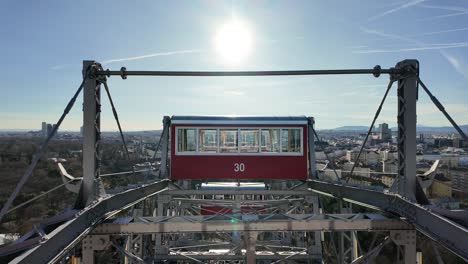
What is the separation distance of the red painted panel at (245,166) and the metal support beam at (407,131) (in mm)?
6077

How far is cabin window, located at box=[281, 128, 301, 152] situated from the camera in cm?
1245

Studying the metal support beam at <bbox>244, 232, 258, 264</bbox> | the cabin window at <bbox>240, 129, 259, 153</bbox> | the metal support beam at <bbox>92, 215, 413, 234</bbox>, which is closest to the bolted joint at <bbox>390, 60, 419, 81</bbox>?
the metal support beam at <bbox>92, 215, 413, 234</bbox>

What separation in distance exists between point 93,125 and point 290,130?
311 inches

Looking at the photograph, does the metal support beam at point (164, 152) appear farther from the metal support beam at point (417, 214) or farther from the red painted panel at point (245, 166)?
the metal support beam at point (417, 214)

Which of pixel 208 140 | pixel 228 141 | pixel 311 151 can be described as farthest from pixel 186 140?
pixel 311 151

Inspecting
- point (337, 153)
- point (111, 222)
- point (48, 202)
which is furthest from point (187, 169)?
point (337, 153)

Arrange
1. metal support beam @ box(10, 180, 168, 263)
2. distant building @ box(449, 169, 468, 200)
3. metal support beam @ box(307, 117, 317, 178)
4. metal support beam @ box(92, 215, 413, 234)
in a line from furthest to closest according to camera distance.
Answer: distant building @ box(449, 169, 468, 200)
metal support beam @ box(307, 117, 317, 178)
metal support beam @ box(92, 215, 413, 234)
metal support beam @ box(10, 180, 168, 263)

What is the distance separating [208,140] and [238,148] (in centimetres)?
118

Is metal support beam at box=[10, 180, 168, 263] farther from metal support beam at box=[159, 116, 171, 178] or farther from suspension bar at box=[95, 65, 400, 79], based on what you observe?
metal support beam at box=[159, 116, 171, 178]

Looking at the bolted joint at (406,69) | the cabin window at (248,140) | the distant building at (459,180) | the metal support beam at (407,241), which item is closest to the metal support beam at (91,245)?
the metal support beam at (407,241)

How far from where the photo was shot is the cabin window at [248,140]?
40.9ft

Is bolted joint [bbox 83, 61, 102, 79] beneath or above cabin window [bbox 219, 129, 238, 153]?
above

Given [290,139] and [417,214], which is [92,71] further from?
[290,139]

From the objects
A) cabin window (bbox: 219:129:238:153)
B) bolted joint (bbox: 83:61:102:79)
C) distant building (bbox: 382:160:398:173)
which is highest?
bolted joint (bbox: 83:61:102:79)
